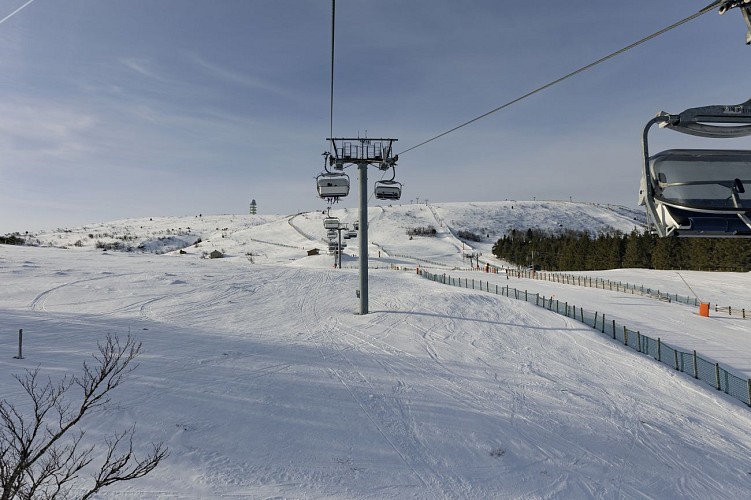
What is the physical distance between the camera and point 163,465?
24.1ft

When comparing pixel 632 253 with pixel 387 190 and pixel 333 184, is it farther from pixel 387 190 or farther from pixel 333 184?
pixel 333 184

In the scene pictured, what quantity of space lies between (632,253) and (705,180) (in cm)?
7204

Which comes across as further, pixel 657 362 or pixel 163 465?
pixel 657 362

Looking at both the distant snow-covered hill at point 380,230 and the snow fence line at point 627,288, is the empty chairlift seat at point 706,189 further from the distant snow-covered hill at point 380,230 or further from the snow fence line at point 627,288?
the distant snow-covered hill at point 380,230

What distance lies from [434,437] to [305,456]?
3.04m

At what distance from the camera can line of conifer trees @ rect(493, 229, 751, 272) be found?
54.2m

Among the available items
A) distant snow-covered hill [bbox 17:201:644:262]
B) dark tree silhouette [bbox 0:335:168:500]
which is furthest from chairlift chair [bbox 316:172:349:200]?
distant snow-covered hill [bbox 17:201:644:262]

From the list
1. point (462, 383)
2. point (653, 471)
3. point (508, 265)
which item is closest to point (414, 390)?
point (462, 383)

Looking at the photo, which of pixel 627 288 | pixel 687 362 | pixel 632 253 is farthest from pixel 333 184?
pixel 632 253

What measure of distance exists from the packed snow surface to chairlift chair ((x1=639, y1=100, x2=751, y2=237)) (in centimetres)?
593

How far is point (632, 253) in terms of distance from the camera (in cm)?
6512

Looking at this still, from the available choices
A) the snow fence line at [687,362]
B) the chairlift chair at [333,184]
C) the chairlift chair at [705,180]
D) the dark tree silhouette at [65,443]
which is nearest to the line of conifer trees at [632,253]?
the snow fence line at [687,362]

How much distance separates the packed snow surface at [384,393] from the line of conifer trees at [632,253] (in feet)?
120

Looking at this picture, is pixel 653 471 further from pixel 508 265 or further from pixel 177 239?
pixel 177 239
